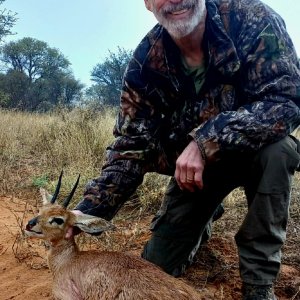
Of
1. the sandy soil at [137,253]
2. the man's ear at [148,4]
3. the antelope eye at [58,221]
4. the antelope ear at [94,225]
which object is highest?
the man's ear at [148,4]

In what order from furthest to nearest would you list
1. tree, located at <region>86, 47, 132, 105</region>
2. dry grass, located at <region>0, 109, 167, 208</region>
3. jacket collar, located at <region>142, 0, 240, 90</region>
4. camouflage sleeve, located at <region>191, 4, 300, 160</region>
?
tree, located at <region>86, 47, 132, 105</region> → dry grass, located at <region>0, 109, 167, 208</region> → jacket collar, located at <region>142, 0, 240, 90</region> → camouflage sleeve, located at <region>191, 4, 300, 160</region>

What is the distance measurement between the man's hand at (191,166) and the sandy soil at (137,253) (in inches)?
34.7

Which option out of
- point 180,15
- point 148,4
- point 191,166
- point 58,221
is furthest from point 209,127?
point 148,4

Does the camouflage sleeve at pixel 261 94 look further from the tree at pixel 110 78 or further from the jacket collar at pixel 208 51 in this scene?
the tree at pixel 110 78

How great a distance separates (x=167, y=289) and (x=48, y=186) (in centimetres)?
394

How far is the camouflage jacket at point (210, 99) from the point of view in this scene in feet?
10.5

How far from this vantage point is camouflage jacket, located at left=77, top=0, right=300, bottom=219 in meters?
3.20

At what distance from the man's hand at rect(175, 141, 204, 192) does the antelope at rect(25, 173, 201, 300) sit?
59cm

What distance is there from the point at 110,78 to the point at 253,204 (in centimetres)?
2823

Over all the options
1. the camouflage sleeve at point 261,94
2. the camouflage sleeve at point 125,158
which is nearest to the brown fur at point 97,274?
the camouflage sleeve at point 125,158

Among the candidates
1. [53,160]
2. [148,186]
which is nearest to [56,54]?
[53,160]

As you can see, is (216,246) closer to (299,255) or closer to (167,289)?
(299,255)

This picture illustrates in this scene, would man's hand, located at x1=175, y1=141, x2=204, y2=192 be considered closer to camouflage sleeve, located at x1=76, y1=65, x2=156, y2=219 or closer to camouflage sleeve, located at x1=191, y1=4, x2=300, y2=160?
camouflage sleeve, located at x1=191, y1=4, x2=300, y2=160

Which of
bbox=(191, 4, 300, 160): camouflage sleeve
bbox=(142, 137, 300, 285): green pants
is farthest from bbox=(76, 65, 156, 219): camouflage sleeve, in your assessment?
bbox=(191, 4, 300, 160): camouflage sleeve
